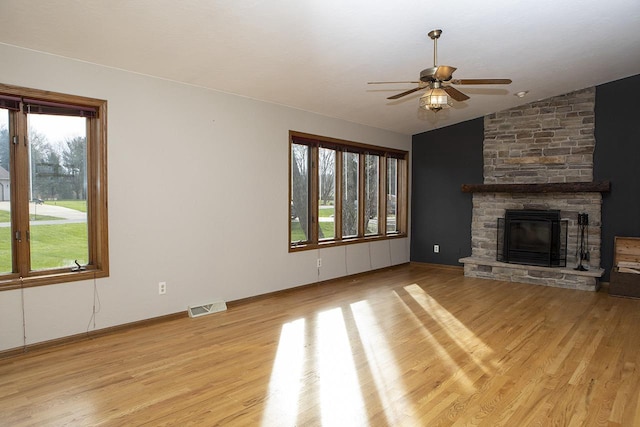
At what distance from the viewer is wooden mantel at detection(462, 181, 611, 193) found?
5852 mm

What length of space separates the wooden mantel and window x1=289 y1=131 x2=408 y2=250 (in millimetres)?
1329

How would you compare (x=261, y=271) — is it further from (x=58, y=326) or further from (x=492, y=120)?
(x=492, y=120)

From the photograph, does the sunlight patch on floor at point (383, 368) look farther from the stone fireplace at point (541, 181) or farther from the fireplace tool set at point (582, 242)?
the fireplace tool set at point (582, 242)

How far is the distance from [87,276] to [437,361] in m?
3.12

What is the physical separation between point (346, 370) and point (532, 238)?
185 inches

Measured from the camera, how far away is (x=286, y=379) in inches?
115

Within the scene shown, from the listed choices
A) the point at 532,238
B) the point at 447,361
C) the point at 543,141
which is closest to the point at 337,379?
the point at 447,361

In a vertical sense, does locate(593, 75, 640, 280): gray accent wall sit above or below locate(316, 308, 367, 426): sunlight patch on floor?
above

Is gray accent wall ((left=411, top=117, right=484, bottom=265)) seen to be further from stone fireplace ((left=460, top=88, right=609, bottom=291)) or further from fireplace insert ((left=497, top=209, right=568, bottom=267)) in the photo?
fireplace insert ((left=497, top=209, right=568, bottom=267))

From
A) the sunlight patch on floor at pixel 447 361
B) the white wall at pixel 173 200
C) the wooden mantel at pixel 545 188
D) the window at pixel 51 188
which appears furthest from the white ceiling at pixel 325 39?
the sunlight patch on floor at pixel 447 361

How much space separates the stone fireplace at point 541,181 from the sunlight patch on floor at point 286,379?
4.14 meters

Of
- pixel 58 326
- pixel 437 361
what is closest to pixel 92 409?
pixel 58 326

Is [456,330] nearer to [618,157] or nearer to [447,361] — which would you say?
[447,361]

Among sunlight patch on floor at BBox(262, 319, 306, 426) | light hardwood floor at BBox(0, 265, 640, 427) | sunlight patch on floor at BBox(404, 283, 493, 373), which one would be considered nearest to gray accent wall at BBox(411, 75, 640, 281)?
light hardwood floor at BBox(0, 265, 640, 427)
